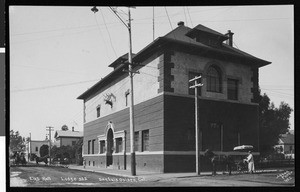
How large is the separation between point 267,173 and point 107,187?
6.47m

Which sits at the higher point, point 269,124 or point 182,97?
point 182,97

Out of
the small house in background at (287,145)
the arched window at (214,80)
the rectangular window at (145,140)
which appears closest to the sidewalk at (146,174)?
the small house in background at (287,145)

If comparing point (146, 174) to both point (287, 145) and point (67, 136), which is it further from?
point (287, 145)

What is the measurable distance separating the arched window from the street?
3725mm

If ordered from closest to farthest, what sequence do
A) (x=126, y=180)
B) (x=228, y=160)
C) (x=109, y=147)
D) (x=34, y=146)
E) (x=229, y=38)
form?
(x=126, y=180)
(x=229, y=38)
(x=228, y=160)
(x=34, y=146)
(x=109, y=147)

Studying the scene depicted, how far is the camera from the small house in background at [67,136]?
14.8m

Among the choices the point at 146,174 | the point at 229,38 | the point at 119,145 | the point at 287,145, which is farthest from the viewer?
the point at 119,145

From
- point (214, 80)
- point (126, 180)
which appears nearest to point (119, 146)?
point (126, 180)

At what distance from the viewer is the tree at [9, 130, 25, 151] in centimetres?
1329

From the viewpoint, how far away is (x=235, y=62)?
16.0 metres

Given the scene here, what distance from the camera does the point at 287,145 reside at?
13.9 m

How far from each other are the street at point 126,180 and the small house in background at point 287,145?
0.71m

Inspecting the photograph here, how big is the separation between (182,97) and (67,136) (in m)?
5.23
